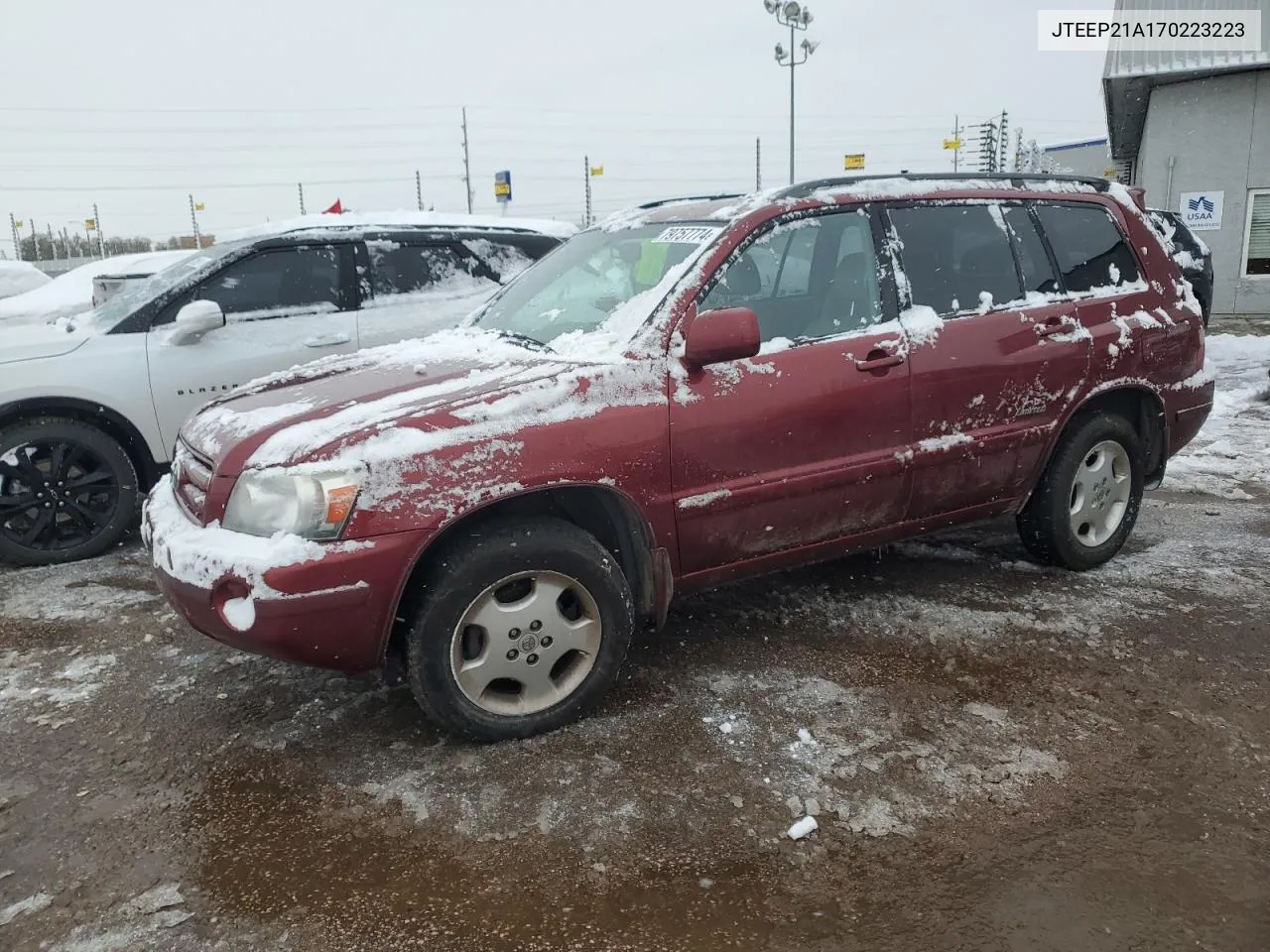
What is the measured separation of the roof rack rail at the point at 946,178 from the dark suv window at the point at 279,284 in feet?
10.3

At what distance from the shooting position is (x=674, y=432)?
3.09 m

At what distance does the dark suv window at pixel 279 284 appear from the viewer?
5402 mm

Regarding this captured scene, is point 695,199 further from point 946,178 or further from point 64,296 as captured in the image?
point 64,296

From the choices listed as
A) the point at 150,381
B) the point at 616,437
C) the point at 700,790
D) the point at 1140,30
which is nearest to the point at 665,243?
the point at 616,437

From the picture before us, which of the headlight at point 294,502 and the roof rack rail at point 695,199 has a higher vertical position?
the roof rack rail at point 695,199

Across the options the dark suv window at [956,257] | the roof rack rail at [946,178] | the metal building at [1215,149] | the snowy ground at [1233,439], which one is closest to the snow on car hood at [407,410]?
the roof rack rail at [946,178]

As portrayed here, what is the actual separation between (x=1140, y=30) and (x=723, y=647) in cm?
1252

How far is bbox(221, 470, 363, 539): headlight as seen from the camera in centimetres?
267

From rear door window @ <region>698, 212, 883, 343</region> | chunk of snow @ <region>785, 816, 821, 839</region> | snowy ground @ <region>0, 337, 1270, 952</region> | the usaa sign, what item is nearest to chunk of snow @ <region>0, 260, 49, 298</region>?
snowy ground @ <region>0, 337, 1270, 952</region>

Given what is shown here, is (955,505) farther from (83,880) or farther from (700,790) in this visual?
(83,880)

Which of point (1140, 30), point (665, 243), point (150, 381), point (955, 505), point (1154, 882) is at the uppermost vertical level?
point (1140, 30)

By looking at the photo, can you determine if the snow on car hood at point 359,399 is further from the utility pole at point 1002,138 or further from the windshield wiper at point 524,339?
the utility pole at point 1002,138

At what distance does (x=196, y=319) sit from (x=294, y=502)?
9.23 feet

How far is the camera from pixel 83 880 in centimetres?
242
